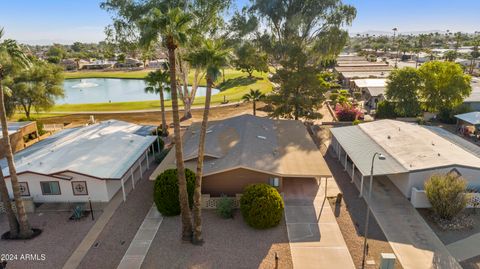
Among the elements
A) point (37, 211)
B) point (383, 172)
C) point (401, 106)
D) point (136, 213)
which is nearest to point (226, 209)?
point (136, 213)

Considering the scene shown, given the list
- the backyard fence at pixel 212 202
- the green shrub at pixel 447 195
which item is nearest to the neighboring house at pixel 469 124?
the green shrub at pixel 447 195

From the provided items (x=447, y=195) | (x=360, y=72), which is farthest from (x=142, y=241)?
(x=360, y=72)

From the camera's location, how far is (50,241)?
18875 mm

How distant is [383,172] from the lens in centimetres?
2189

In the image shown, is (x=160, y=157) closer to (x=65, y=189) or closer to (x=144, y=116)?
(x=65, y=189)

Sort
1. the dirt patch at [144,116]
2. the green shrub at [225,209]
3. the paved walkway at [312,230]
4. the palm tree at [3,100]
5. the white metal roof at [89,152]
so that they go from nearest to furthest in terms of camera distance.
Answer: the paved walkway at [312,230], the palm tree at [3,100], the green shrub at [225,209], the white metal roof at [89,152], the dirt patch at [144,116]

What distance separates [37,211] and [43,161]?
3646 mm

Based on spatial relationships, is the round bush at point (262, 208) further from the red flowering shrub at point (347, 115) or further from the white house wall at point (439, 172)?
the red flowering shrub at point (347, 115)

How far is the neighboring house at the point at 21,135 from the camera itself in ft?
105

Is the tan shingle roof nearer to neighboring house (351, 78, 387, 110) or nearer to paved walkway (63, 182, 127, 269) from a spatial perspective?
paved walkway (63, 182, 127, 269)

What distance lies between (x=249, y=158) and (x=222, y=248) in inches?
284

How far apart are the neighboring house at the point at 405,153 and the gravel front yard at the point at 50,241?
1850 cm

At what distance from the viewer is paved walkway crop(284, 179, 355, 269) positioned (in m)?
16.7

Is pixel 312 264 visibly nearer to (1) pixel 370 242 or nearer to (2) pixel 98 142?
(1) pixel 370 242
